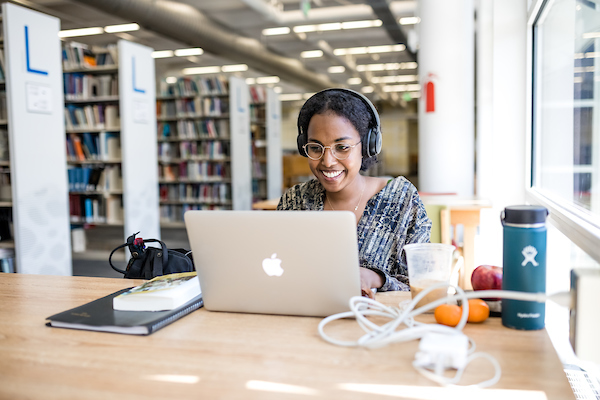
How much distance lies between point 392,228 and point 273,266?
0.68m

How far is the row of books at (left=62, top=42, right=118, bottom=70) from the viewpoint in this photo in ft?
16.2

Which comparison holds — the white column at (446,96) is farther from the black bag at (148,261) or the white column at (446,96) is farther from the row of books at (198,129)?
the black bag at (148,261)

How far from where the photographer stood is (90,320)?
104cm

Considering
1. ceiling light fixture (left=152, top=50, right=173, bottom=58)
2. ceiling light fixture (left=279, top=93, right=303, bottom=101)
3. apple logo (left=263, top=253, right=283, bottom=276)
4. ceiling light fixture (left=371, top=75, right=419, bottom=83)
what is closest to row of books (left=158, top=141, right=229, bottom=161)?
ceiling light fixture (left=152, top=50, right=173, bottom=58)

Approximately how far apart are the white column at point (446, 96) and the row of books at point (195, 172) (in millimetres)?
3106

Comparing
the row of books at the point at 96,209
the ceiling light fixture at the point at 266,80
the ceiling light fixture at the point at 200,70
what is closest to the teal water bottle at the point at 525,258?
the row of books at the point at 96,209

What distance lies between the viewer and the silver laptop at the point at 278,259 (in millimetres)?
966

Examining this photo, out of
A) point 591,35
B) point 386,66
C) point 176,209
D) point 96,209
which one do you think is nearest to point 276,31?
point 176,209

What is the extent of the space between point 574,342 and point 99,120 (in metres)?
4.95

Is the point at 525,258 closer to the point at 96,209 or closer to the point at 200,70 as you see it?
the point at 96,209

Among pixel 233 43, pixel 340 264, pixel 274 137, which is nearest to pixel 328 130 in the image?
pixel 340 264

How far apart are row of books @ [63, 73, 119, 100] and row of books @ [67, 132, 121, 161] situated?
1.27 feet

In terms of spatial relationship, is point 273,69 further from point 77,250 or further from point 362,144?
point 362,144

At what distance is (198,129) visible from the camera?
21.8 ft
